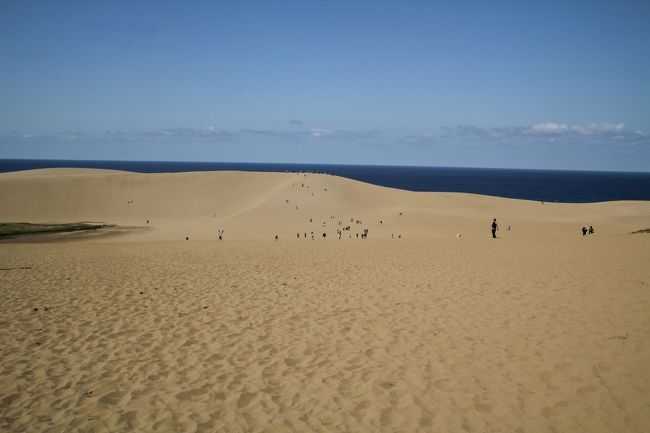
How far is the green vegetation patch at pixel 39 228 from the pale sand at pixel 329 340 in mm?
17324

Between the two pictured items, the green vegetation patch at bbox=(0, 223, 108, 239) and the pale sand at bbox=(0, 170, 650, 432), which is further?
the green vegetation patch at bbox=(0, 223, 108, 239)

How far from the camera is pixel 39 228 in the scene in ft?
121

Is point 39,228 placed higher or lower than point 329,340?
lower

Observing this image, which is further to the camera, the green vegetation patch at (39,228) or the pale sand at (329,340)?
the green vegetation patch at (39,228)

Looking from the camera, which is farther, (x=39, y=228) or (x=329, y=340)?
(x=39, y=228)

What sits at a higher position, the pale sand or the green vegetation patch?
the pale sand

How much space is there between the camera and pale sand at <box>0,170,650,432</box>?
5.86 meters

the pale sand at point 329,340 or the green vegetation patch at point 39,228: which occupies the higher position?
the pale sand at point 329,340

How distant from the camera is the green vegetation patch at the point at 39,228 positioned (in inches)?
1352

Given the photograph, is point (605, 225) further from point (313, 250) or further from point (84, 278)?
point (84, 278)

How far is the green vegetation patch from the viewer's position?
34.3 m

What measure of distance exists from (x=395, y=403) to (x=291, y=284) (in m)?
7.27

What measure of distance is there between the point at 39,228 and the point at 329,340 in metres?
37.4

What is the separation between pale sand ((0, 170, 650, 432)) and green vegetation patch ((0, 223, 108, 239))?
17324 mm
